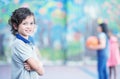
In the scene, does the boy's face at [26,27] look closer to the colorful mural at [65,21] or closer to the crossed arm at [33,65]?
the crossed arm at [33,65]

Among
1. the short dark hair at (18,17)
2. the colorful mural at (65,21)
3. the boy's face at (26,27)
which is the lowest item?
the colorful mural at (65,21)

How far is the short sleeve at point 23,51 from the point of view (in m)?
2.71

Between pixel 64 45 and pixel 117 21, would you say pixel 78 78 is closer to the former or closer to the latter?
pixel 64 45

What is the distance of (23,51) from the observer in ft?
8.92

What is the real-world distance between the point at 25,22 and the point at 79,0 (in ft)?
24.2

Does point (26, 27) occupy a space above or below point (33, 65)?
above

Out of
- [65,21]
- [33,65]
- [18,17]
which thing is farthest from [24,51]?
[65,21]

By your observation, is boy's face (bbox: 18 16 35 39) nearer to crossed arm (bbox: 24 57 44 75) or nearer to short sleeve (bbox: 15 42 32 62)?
short sleeve (bbox: 15 42 32 62)

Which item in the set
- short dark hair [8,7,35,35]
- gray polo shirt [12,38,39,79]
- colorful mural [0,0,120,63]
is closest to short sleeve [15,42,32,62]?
gray polo shirt [12,38,39,79]

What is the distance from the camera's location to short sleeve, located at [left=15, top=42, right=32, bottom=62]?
2.71 metres

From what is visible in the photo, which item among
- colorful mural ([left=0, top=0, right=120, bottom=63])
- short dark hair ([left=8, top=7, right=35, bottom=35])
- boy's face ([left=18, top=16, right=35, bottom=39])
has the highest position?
short dark hair ([left=8, top=7, right=35, bottom=35])

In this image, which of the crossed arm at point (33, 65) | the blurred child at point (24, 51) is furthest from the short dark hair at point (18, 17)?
the crossed arm at point (33, 65)

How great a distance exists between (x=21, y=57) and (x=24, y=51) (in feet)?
0.18

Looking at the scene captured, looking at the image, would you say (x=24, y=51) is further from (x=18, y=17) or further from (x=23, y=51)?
(x=18, y=17)
